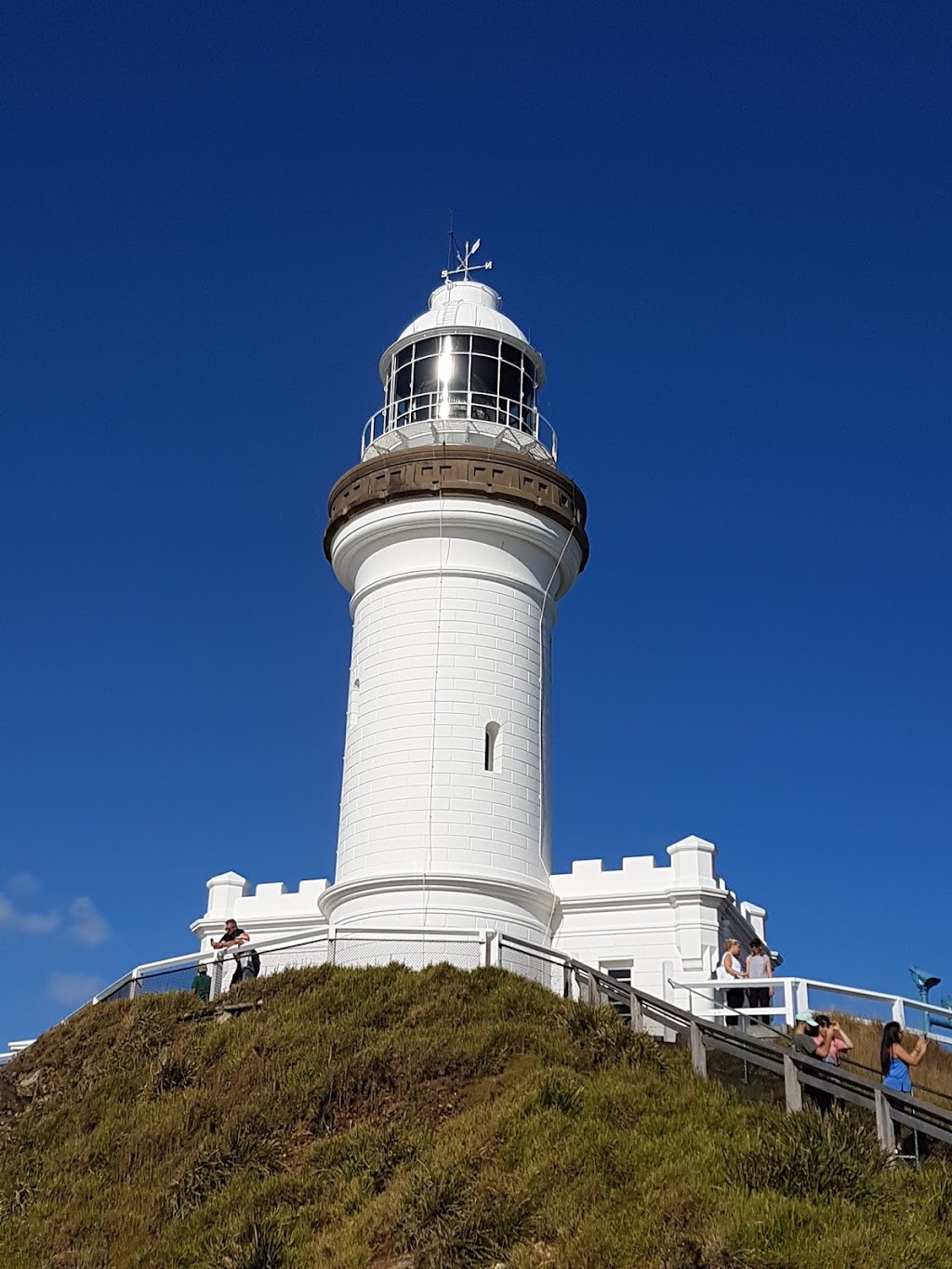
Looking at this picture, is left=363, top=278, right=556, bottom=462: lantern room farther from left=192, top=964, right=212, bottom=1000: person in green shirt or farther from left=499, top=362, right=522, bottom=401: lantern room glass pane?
left=192, top=964, right=212, bottom=1000: person in green shirt

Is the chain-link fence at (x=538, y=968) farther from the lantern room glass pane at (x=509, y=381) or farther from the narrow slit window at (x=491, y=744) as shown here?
the lantern room glass pane at (x=509, y=381)

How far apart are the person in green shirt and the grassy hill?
317 millimetres

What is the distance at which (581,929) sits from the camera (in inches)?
978

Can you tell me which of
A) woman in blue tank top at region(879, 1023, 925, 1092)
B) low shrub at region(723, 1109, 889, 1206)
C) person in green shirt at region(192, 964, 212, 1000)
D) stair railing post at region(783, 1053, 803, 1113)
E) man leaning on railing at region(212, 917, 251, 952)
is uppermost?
man leaning on railing at region(212, 917, 251, 952)

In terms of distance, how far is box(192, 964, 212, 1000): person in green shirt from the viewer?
21.2m

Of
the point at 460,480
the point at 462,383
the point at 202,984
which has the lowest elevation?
the point at 202,984

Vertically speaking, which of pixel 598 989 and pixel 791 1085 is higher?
pixel 598 989

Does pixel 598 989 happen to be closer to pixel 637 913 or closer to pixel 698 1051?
pixel 698 1051

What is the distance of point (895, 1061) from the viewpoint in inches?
639

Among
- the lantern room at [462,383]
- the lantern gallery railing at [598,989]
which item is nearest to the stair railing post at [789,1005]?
the lantern gallery railing at [598,989]

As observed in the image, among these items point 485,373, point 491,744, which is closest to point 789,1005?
point 491,744

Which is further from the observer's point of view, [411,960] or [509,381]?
[509,381]

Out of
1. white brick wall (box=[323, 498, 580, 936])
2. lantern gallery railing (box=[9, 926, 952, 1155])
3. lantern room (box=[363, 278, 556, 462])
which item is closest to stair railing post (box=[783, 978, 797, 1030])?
lantern gallery railing (box=[9, 926, 952, 1155])

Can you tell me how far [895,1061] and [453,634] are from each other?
37.5 feet
